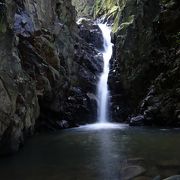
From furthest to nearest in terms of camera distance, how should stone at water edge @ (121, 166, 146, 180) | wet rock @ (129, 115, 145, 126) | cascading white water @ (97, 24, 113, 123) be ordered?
1. cascading white water @ (97, 24, 113, 123)
2. wet rock @ (129, 115, 145, 126)
3. stone at water edge @ (121, 166, 146, 180)

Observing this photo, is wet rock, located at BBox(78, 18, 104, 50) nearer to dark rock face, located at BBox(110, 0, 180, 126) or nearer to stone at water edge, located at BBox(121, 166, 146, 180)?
dark rock face, located at BBox(110, 0, 180, 126)

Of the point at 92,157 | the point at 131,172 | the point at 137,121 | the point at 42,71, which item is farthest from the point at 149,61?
the point at 131,172

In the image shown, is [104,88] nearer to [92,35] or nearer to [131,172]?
[92,35]

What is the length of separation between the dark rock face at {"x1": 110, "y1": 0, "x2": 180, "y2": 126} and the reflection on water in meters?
6.28

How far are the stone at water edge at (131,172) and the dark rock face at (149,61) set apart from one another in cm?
1571

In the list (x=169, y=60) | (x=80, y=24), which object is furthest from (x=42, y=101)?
(x=80, y=24)

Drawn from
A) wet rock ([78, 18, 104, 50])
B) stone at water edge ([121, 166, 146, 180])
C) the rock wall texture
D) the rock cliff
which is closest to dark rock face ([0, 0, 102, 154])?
wet rock ([78, 18, 104, 50])

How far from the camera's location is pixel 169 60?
1213 inches

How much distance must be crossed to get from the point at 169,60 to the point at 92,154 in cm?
1677

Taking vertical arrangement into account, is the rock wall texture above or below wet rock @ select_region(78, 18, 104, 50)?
above

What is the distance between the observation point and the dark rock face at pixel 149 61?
29.4m

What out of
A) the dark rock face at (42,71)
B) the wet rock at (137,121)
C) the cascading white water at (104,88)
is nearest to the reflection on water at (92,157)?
the dark rock face at (42,71)

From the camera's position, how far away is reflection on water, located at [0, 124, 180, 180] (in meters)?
13.0

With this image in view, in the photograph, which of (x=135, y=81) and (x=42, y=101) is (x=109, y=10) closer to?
(x=135, y=81)
